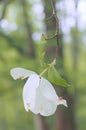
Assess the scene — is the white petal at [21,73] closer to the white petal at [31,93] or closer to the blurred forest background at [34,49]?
the white petal at [31,93]

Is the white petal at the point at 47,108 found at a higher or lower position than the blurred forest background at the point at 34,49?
higher

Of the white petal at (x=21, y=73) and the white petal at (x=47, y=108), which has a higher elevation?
the white petal at (x=21, y=73)

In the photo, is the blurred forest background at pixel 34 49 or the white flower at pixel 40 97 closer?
the white flower at pixel 40 97

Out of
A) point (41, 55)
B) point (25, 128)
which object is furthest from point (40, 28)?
point (25, 128)

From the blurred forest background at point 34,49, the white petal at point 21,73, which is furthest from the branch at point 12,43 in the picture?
the white petal at point 21,73

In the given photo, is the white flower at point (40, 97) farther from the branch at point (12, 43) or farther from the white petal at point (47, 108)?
the branch at point (12, 43)

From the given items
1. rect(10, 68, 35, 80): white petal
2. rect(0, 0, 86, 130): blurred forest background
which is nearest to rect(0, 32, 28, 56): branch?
rect(0, 0, 86, 130): blurred forest background

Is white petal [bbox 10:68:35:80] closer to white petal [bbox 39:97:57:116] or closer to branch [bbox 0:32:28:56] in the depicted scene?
white petal [bbox 39:97:57:116]

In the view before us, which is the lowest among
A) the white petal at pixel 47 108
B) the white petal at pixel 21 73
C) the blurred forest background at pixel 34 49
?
the blurred forest background at pixel 34 49
